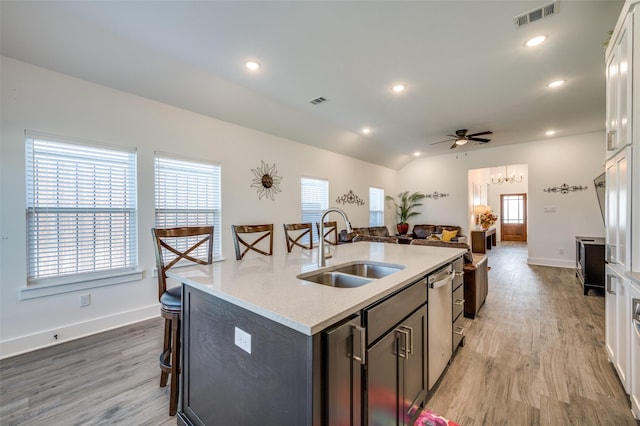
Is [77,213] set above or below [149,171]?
below

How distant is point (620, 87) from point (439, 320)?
75.3 inches

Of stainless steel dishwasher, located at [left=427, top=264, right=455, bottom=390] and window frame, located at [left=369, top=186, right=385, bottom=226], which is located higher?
window frame, located at [left=369, top=186, right=385, bottom=226]

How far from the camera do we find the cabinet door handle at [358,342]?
3.18ft

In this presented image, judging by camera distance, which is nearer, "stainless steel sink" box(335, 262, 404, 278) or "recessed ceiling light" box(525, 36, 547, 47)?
"stainless steel sink" box(335, 262, 404, 278)

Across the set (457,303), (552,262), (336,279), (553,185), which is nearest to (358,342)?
(336,279)

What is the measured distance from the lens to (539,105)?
4.13 m

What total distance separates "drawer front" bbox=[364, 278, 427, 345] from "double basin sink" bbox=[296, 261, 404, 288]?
0.19 metres

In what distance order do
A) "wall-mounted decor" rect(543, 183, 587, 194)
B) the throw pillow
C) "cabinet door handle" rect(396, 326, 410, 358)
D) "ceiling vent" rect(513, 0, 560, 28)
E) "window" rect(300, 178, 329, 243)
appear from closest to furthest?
"cabinet door handle" rect(396, 326, 410, 358)
"ceiling vent" rect(513, 0, 560, 28)
"window" rect(300, 178, 329, 243)
"wall-mounted decor" rect(543, 183, 587, 194)
the throw pillow

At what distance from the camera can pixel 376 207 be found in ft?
25.6

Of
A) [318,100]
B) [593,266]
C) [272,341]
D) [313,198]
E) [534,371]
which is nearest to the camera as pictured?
[272,341]

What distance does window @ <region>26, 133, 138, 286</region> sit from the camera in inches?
101

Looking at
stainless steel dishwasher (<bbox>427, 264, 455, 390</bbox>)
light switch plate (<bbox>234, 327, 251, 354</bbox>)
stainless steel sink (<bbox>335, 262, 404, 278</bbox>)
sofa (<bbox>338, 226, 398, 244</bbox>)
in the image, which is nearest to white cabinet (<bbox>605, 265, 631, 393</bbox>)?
stainless steel dishwasher (<bbox>427, 264, 455, 390</bbox>)

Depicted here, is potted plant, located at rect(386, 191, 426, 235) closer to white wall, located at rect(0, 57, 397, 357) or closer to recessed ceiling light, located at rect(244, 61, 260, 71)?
white wall, located at rect(0, 57, 397, 357)

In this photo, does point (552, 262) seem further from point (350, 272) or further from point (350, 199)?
point (350, 272)
